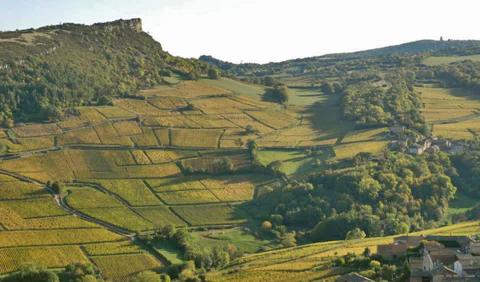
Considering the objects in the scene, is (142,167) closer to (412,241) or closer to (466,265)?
(412,241)

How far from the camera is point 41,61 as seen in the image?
130625 mm

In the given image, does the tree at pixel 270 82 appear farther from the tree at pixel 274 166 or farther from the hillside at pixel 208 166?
the tree at pixel 274 166

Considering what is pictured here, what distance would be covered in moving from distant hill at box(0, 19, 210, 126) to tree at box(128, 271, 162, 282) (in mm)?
52599

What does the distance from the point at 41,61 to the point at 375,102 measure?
2772 inches

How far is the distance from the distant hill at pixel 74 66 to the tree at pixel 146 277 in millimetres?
52599

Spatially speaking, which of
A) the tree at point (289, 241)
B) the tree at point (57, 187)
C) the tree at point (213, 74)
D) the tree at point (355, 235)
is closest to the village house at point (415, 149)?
the tree at point (355, 235)

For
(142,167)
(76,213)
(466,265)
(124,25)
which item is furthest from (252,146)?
(124,25)

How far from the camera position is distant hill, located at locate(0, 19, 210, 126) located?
116 m

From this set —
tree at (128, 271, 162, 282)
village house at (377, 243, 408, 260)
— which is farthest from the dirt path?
village house at (377, 243, 408, 260)

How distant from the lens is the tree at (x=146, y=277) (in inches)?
2453

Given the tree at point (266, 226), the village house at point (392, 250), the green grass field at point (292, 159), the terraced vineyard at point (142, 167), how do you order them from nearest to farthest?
the village house at point (392, 250) < the terraced vineyard at point (142, 167) < the tree at point (266, 226) < the green grass field at point (292, 159)

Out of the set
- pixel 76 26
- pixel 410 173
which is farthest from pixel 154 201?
pixel 76 26

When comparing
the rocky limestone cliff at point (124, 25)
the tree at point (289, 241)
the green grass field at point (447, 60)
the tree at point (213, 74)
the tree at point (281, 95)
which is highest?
the rocky limestone cliff at point (124, 25)

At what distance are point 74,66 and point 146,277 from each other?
82.1 m
